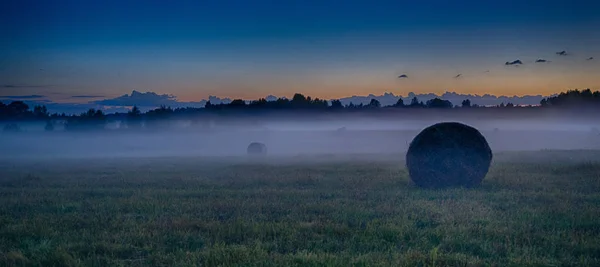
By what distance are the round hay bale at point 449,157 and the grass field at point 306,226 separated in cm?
126

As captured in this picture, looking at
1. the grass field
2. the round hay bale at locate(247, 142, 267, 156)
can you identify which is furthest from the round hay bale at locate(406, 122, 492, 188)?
the round hay bale at locate(247, 142, 267, 156)

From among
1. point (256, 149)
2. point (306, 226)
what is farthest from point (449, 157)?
point (256, 149)

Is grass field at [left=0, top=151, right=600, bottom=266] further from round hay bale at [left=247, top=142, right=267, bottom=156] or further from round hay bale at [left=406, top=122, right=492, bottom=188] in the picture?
round hay bale at [left=247, top=142, right=267, bottom=156]

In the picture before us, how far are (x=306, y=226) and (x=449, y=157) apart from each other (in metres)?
11.6

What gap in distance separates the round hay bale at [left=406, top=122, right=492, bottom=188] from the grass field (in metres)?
1.26

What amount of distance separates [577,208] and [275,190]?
31.7 feet

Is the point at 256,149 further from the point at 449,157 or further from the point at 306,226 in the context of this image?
the point at 306,226

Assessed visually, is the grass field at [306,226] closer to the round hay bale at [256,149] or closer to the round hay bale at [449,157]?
the round hay bale at [449,157]

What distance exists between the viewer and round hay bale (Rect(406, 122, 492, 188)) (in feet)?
70.9

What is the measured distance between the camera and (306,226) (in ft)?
39.3

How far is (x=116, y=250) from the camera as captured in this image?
10.2 metres

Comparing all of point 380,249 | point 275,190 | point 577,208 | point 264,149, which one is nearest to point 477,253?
point 380,249

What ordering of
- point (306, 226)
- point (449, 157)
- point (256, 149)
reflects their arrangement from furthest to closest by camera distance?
point (256, 149)
point (449, 157)
point (306, 226)

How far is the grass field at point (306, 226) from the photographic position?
30.9 feet
